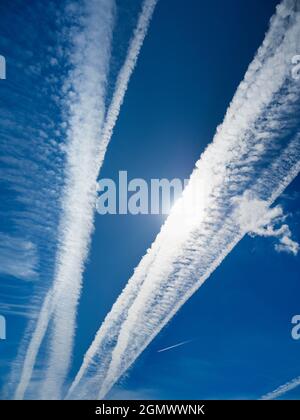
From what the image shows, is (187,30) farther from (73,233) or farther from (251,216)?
(73,233)

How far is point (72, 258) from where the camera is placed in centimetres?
267

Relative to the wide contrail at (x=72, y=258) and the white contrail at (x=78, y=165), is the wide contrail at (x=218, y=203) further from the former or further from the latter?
the white contrail at (x=78, y=165)

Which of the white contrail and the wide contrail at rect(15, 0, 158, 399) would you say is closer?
the white contrail

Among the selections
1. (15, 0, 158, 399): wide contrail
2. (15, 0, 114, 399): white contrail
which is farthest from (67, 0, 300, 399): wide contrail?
(15, 0, 114, 399): white contrail

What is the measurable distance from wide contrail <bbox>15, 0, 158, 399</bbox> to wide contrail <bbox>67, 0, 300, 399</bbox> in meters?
0.28

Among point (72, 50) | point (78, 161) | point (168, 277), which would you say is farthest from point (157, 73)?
point (168, 277)

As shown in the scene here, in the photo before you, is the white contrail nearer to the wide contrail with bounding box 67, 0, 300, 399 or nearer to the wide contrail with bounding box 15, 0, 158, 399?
the wide contrail with bounding box 15, 0, 158, 399

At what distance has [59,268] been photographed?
271 cm

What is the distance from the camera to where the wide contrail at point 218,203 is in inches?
75.4

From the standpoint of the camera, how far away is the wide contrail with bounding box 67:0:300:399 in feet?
6.28

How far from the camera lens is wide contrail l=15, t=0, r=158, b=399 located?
1965 mm

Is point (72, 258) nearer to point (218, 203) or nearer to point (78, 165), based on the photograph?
point (78, 165)

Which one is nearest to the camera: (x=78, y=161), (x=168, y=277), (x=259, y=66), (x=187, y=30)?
(x=259, y=66)
